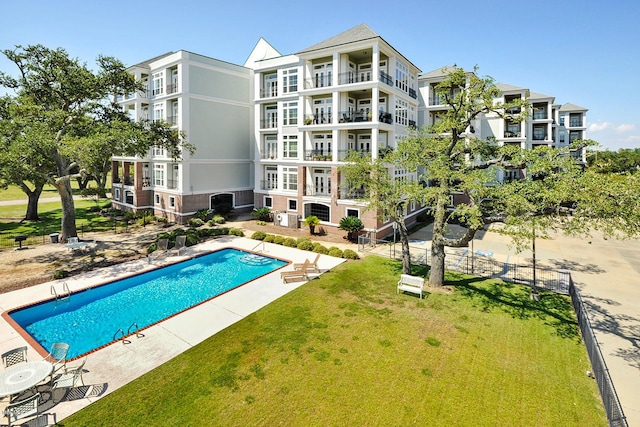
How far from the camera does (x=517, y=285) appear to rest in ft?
56.1

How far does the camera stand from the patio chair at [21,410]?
7.73m

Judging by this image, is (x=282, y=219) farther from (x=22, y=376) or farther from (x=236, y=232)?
(x=22, y=376)

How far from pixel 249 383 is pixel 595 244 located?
2873 centimetres

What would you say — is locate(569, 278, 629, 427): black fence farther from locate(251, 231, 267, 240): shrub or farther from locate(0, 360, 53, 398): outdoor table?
locate(251, 231, 267, 240): shrub

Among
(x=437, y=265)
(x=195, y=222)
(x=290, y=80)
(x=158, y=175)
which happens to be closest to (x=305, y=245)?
(x=437, y=265)

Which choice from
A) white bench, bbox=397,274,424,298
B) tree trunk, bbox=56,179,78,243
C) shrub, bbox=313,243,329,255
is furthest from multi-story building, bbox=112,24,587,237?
tree trunk, bbox=56,179,78,243

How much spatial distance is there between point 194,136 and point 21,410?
26.3m

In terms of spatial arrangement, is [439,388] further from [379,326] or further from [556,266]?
[556,266]

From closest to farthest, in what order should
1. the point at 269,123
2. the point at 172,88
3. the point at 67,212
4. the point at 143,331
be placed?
the point at 143,331 < the point at 67,212 < the point at 172,88 < the point at 269,123

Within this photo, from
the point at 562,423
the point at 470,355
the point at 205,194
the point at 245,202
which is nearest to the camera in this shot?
the point at 562,423

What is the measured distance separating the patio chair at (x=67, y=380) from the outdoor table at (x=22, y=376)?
46 centimetres

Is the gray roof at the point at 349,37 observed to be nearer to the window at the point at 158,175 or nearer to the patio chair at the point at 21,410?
the window at the point at 158,175

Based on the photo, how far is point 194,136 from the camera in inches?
1221

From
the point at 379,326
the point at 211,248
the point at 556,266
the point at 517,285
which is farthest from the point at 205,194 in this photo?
the point at 556,266
